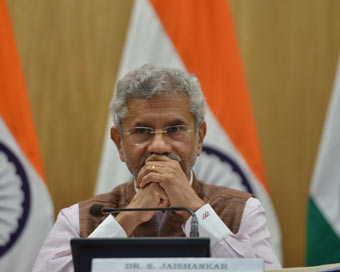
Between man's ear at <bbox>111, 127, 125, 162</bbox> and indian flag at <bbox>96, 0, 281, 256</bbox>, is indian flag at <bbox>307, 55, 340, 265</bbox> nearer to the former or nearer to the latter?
indian flag at <bbox>96, 0, 281, 256</bbox>

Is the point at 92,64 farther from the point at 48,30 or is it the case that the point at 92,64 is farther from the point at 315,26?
the point at 315,26

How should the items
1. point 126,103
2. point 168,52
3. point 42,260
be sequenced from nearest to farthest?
point 42,260 < point 126,103 < point 168,52

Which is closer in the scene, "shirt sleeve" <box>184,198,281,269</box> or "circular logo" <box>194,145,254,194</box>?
"shirt sleeve" <box>184,198,281,269</box>

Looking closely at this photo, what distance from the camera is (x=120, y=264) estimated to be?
1095 millimetres

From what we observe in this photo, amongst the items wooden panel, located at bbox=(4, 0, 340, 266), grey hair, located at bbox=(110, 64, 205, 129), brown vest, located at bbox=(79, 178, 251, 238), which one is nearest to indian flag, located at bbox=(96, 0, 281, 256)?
wooden panel, located at bbox=(4, 0, 340, 266)

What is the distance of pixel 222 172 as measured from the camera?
9.29 feet

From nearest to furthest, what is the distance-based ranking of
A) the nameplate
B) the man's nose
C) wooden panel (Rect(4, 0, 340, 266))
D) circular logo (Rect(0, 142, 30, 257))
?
the nameplate, the man's nose, circular logo (Rect(0, 142, 30, 257)), wooden panel (Rect(4, 0, 340, 266))

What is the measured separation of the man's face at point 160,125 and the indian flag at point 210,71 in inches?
30.7

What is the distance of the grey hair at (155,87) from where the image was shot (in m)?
2.03

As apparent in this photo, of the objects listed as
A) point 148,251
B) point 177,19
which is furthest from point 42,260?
point 177,19

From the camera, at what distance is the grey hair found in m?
2.03

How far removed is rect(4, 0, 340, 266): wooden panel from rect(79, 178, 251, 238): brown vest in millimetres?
783

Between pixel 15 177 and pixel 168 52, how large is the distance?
1098 millimetres

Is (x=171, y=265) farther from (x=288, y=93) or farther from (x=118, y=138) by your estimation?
(x=288, y=93)
